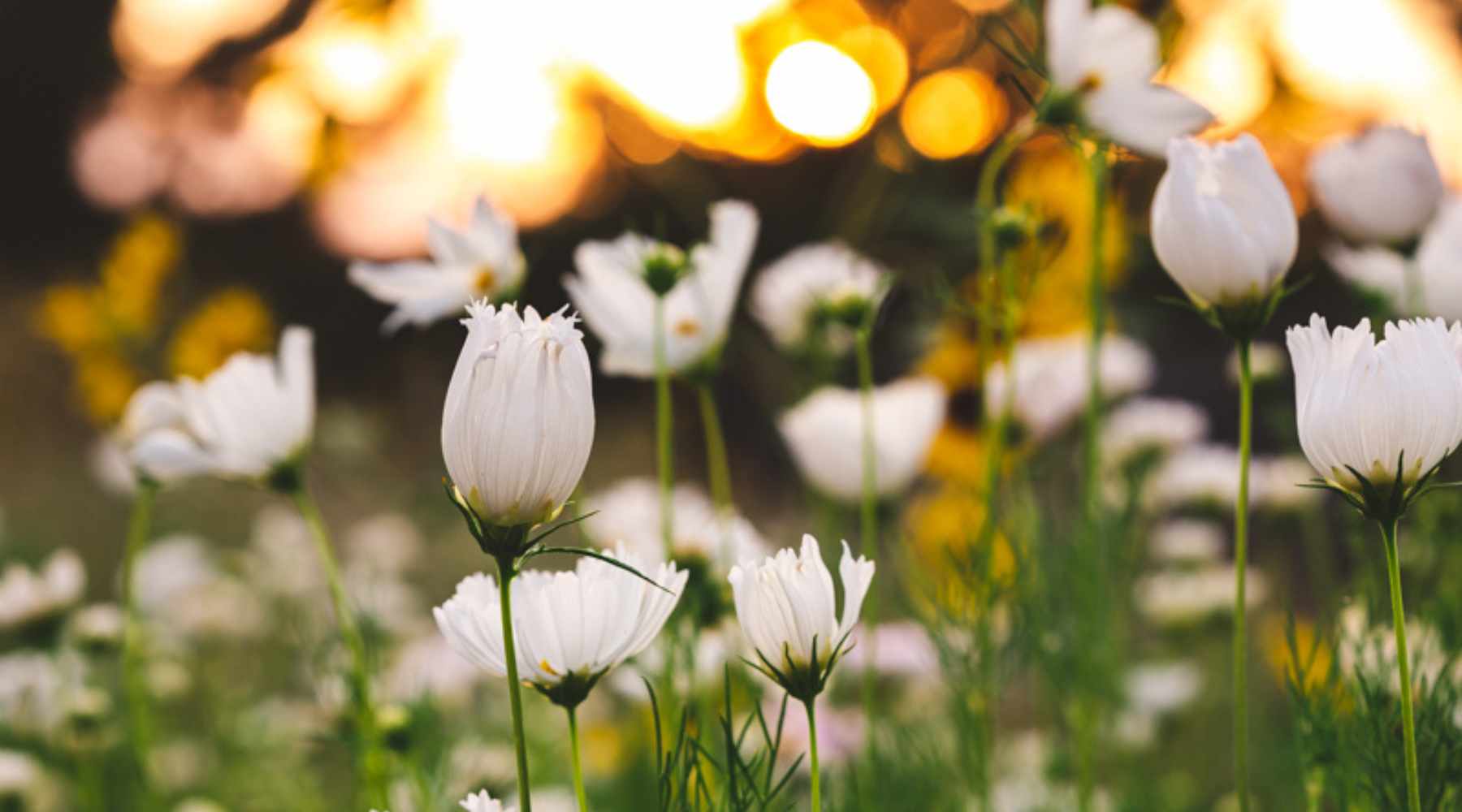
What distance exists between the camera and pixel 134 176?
234 cm

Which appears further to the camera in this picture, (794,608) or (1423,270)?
(1423,270)

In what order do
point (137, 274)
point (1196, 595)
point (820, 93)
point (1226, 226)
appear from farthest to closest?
point (137, 274)
point (1196, 595)
point (820, 93)
point (1226, 226)

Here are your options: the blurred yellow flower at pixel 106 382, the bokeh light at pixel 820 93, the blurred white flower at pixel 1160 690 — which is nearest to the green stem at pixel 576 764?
the bokeh light at pixel 820 93

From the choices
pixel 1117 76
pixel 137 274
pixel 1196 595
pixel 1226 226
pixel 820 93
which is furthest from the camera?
pixel 137 274

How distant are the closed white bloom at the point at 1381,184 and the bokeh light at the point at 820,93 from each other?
42cm

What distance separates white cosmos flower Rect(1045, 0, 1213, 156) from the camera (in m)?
0.53

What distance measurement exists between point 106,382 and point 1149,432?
1.37 meters

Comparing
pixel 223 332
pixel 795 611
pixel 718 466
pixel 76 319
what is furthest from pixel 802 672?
pixel 76 319

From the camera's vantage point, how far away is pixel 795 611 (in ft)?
1.10

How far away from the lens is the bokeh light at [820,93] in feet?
3.23

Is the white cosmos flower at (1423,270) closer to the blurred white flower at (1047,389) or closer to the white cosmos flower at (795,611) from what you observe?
the blurred white flower at (1047,389)

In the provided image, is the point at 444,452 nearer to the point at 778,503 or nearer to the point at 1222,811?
the point at 1222,811


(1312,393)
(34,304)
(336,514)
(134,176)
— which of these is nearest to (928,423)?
(1312,393)

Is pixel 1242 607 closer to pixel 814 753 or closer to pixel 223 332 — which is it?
pixel 814 753
